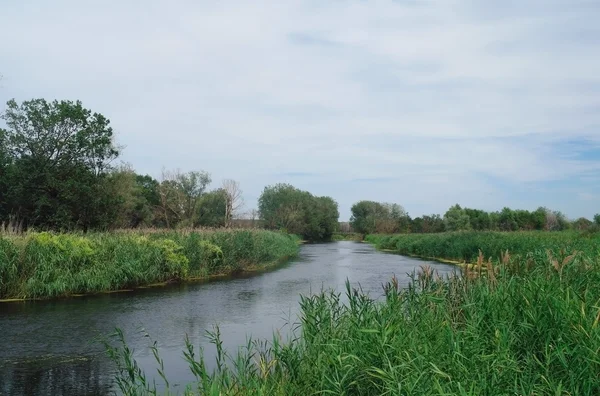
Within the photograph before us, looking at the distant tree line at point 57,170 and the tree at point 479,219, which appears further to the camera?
the tree at point 479,219

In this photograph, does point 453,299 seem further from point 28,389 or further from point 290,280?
point 290,280

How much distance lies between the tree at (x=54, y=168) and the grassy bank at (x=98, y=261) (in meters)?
7.44

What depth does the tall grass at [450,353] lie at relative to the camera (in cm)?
446

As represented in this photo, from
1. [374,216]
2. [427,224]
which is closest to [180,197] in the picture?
[427,224]

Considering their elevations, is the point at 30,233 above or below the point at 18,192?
below

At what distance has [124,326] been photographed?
440 inches

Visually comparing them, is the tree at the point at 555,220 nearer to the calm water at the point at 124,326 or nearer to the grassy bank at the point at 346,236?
the grassy bank at the point at 346,236

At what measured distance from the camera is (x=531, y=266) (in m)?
8.15

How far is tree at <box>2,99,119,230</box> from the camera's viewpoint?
88.9 feet

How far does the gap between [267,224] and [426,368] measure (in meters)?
63.6

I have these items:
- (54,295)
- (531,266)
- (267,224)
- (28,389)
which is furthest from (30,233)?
(267,224)

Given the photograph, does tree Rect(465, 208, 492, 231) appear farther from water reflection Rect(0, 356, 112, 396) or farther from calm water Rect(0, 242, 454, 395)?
water reflection Rect(0, 356, 112, 396)

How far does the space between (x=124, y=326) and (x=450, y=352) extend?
8251 mm

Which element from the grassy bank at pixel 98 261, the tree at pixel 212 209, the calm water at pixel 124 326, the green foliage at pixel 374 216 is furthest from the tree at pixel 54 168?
the green foliage at pixel 374 216
